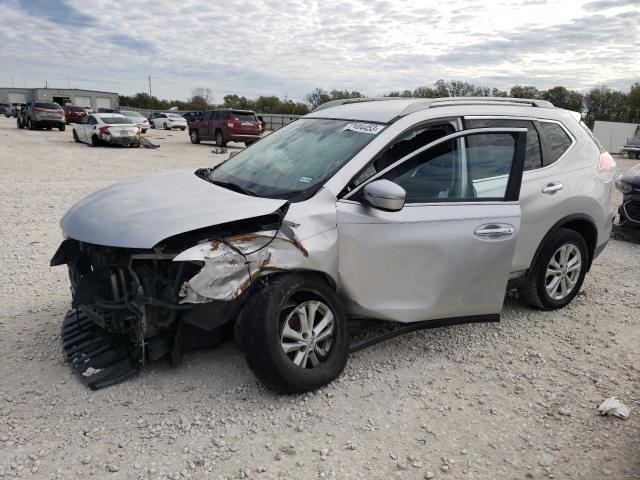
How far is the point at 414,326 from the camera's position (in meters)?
3.76

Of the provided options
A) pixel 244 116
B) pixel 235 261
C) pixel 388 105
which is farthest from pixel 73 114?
pixel 235 261

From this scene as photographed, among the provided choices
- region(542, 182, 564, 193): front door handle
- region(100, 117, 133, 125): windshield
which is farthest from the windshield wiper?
region(100, 117, 133, 125): windshield

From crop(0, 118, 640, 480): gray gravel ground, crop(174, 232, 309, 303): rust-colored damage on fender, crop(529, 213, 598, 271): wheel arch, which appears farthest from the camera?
crop(529, 213, 598, 271): wheel arch

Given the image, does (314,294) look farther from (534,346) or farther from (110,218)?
(534,346)

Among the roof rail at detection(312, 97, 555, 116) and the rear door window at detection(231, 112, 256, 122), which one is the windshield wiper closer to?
the roof rail at detection(312, 97, 555, 116)

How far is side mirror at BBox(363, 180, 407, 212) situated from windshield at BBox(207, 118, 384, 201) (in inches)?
13.3

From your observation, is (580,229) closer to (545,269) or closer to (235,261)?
(545,269)

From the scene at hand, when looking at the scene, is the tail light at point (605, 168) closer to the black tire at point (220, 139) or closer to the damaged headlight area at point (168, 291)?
the damaged headlight area at point (168, 291)

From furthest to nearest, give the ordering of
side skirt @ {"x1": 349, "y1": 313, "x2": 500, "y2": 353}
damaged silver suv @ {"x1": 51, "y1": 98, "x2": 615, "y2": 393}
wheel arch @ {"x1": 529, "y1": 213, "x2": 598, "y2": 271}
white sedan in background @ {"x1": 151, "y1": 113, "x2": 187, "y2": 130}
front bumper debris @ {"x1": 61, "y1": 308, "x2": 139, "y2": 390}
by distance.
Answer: white sedan in background @ {"x1": 151, "y1": 113, "x2": 187, "y2": 130}, wheel arch @ {"x1": 529, "y1": 213, "x2": 598, "y2": 271}, side skirt @ {"x1": 349, "y1": 313, "x2": 500, "y2": 353}, front bumper debris @ {"x1": 61, "y1": 308, "x2": 139, "y2": 390}, damaged silver suv @ {"x1": 51, "y1": 98, "x2": 615, "y2": 393}

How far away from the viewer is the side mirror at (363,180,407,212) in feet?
10.7

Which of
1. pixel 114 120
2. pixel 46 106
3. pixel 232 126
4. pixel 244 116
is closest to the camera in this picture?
pixel 114 120

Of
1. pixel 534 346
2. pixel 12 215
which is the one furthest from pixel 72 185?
pixel 534 346

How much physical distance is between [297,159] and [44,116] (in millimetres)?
31501

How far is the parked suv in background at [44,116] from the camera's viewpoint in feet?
100.0
